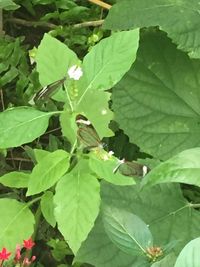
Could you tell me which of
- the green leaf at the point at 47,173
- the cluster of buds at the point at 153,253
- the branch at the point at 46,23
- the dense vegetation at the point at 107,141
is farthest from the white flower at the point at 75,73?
the branch at the point at 46,23

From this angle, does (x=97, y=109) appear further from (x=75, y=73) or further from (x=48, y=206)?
(x=48, y=206)

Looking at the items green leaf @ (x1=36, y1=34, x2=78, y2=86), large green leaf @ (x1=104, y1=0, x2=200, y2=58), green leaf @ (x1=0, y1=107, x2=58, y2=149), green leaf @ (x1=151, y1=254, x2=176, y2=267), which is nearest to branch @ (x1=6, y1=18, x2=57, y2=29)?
large green leaf @ (x1=104, y1=0, x2=200, y2=58)

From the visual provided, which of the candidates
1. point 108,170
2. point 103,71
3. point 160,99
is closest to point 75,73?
point 103,71

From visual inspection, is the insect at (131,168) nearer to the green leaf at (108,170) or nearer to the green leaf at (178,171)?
the green leaf at (108,170)

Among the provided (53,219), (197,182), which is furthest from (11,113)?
(197,182)

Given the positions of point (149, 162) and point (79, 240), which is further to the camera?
point (149, 162)

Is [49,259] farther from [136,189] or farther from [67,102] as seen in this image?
[67,102]
